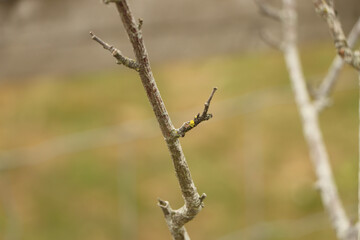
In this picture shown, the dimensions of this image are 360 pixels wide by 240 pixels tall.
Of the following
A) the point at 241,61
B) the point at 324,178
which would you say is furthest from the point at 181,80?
the point at 324,178

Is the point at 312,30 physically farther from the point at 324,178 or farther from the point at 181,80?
the point at 181,80

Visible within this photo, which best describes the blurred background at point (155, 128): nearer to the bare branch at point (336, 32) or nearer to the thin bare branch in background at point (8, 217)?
the thin bare branch in background at point (8, 217)

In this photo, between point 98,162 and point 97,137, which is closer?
point 97,137

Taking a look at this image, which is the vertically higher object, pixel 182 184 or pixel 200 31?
pixel 200 31

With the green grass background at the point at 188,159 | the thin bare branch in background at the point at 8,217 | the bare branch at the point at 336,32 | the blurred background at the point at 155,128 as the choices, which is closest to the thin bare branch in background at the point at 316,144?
the bare branch at the point at 336,32

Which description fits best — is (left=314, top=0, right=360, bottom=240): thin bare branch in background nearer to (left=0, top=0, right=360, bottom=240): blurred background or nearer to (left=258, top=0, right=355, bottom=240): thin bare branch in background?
(left=258, top=0, right=355, bottom=240): thin bare branch in background

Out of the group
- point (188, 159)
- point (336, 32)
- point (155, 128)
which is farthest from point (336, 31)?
point (188, 159)

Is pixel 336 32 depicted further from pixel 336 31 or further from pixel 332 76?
pixel 332 76

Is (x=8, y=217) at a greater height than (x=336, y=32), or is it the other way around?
(x=8, y=217)
